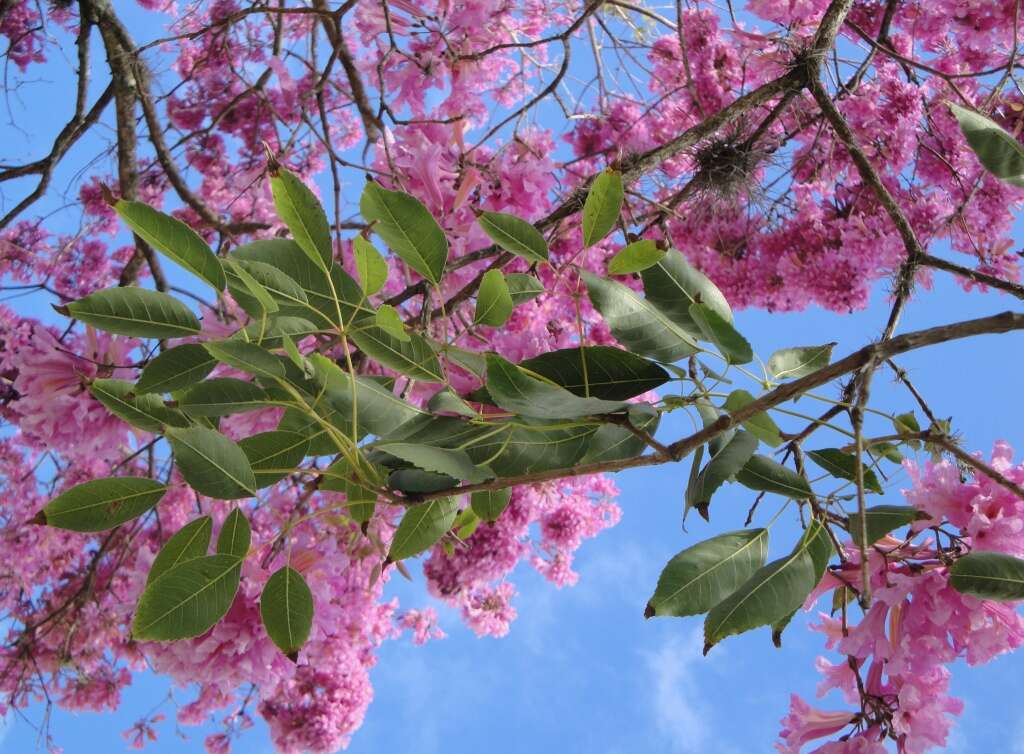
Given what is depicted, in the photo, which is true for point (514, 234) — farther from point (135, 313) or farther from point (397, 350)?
point (135, 313)

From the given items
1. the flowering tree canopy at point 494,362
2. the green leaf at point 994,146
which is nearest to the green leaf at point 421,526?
the flowering tree canopy at point 494,362

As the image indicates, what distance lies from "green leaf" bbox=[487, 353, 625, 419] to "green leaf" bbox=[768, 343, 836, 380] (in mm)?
265

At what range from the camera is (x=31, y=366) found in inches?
67.6

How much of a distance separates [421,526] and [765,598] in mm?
375

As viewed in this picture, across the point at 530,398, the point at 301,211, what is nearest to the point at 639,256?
the point at 530,398

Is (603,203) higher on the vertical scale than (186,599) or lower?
higher

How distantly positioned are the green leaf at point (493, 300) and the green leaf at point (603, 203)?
93 mm

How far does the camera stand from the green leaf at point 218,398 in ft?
2.48

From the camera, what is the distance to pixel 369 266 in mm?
702

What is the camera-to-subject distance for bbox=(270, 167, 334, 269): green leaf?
2.22 feet

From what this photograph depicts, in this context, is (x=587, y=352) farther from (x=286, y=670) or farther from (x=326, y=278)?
(x=286, y=670)

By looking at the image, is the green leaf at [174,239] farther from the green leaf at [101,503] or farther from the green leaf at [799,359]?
the green leaf at [799,359]

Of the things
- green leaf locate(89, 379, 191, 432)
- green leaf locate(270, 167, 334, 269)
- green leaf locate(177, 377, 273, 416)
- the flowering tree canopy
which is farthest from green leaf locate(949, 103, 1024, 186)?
green leaf locate(89, 379, 191, 432)

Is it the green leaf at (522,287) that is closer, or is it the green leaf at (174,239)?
the green leaf at (174,239)
